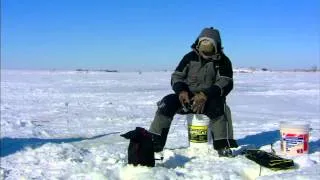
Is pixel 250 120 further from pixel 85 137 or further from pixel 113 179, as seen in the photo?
pixel 113 179

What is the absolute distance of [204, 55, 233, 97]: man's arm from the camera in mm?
5473

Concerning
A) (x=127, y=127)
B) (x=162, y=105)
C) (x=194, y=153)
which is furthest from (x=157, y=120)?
(x=127, y=127)

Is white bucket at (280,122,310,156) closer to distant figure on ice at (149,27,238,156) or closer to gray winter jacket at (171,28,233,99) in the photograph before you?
distant figure on ice at (149,27,238,156)

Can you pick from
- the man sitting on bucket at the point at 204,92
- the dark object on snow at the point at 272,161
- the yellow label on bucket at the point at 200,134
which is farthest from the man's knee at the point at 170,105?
the dark object on snow at the point at 272,161

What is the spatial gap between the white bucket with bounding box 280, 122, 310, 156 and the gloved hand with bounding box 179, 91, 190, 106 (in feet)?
3.57

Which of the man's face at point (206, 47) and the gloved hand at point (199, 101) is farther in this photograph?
the man's face at point (206, 47)

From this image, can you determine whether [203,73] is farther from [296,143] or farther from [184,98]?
[296,143]

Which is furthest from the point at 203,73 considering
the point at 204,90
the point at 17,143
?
the point at 17,143

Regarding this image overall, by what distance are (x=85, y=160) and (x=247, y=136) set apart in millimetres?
3045

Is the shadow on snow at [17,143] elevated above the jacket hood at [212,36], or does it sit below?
below

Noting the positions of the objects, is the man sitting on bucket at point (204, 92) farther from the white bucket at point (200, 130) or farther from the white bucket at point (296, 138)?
the white bucket at point (296, 138)

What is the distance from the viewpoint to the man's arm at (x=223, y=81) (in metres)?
5.47

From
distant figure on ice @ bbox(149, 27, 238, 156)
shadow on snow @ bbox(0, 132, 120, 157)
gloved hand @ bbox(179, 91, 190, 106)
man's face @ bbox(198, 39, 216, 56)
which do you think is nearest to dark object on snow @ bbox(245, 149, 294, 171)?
distant figure on ice @ bbox(149, 27, 238, 156)

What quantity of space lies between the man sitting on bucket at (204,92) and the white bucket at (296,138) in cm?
57
